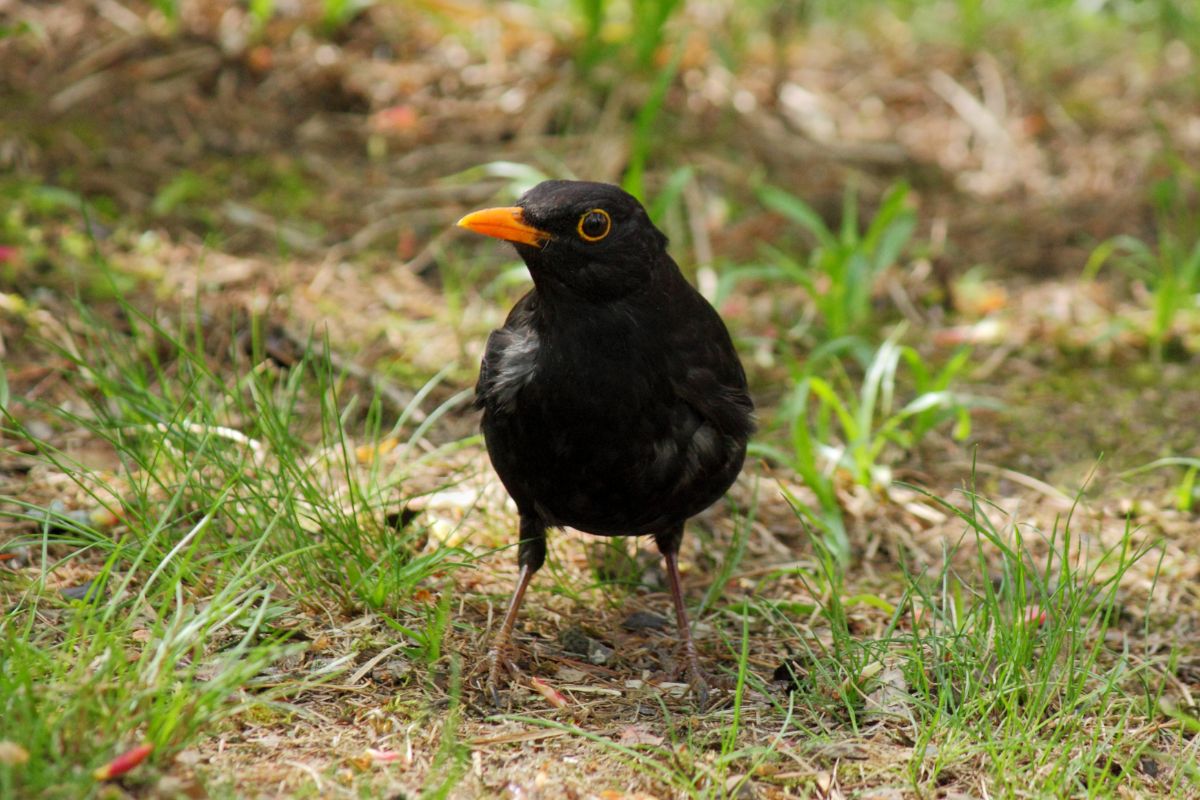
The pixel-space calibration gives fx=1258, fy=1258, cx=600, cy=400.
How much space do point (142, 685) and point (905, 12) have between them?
327 inches

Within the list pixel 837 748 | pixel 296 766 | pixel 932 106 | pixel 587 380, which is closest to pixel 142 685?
pixel 296 766

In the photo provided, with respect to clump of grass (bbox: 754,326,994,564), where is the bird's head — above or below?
above

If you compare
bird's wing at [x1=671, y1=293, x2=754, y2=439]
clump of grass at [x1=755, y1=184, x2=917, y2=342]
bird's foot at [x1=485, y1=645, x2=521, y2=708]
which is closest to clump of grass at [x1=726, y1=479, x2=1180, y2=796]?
bird's wing at [x1=671, y1=293, x2=754, y2=439]

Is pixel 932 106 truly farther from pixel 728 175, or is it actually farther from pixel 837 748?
pixel 837 748

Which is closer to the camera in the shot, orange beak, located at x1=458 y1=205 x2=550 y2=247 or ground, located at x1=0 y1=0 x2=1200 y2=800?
ground, located at x1=0 y1=0 x2=1200 y2=800

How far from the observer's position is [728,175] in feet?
23.6

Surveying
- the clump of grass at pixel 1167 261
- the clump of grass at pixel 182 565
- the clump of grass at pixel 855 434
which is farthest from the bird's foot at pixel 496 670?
the clump of grass at pixel 1167 261

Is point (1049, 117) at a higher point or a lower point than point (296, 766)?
higher

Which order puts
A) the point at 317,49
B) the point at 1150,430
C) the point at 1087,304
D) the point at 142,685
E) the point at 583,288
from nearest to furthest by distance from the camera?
the point at 142,685, the point at 583,288, the point at 1150,430, the point at 1087,304, the point at 317,49

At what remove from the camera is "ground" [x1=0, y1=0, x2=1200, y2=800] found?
3.26 m

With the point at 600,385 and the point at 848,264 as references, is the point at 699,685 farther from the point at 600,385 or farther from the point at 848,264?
the point at 848,264

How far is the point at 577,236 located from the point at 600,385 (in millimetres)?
458

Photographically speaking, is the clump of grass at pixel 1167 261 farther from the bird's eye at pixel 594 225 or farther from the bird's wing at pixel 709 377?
the bird's eye at pixel 594 225

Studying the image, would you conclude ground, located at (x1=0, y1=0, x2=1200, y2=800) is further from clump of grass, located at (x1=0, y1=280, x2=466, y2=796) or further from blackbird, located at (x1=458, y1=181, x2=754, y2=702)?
blackbird, located at (x1=458, y1=181, x2=754, y2=702)
